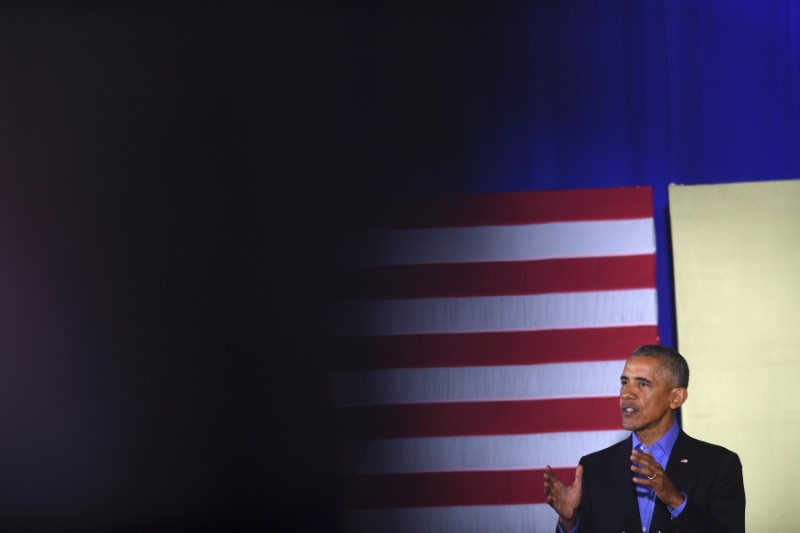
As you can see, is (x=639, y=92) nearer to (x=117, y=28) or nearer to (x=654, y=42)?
(x=654, y=42)

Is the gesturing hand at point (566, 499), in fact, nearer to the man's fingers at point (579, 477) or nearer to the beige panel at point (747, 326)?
the man's fingers at point (579, 477)

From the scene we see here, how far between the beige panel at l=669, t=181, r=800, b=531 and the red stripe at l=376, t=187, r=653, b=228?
18 cm

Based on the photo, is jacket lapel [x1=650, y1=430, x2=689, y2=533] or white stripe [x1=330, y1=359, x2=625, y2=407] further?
white stripe [x1=330, y1=359, x2=625, y2=407]

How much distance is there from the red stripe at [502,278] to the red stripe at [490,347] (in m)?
0.19

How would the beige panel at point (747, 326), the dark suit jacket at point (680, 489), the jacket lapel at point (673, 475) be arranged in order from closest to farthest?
the dark suit jacket at point (680, 489) → the jacket lapel at point (673, 475) → the beige panel at point (747, 326)

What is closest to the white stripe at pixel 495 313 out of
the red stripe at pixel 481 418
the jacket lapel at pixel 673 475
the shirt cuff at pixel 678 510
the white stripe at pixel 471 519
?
the red stripe at pixel 481 418

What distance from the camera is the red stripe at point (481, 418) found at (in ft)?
14.0

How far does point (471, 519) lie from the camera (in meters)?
4.30

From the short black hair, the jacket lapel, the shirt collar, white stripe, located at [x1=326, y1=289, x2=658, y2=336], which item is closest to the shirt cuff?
the jacket lapel

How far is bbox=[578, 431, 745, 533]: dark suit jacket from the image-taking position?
2875mm

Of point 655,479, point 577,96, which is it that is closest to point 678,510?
point 655,479

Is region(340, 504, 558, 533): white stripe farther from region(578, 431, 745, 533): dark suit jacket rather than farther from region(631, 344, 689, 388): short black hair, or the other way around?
region(631, 344, 689, 388): short black hair

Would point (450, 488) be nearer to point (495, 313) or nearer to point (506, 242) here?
point (495, 313)

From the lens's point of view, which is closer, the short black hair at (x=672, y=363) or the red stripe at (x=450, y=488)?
the short black hair at (x=672, y=363)
